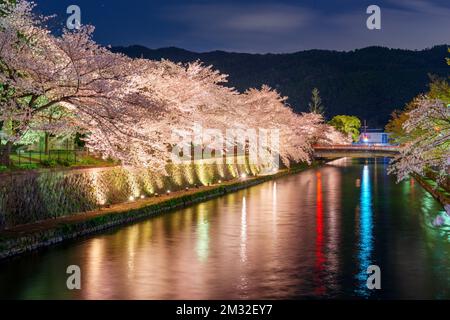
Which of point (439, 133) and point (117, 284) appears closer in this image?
point (117, 284)

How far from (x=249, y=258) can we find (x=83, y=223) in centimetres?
807

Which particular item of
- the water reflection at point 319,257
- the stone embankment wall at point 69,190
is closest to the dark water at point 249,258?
the water reflection at point 319,257

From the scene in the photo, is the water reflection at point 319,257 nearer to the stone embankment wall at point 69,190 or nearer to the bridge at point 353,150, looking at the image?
the stone embankment wall at point 69,190

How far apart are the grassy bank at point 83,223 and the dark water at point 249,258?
591 mm

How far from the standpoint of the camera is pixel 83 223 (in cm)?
2867

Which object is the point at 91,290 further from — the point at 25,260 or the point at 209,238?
the point at 209,238

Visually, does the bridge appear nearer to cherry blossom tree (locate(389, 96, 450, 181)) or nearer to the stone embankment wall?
the stone embankment wall

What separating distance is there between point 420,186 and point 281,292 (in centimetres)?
5009

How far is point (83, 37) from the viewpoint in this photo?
3094 cm

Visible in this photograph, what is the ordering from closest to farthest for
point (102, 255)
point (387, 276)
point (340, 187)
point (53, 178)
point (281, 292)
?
1. point (281, 292)
2. point (387, 276)
3. point (102, 255)
4. point (53, 178)
5. point (340, 187)

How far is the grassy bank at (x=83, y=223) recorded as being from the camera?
2383 centimetres

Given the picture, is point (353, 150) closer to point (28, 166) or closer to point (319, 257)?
point (28, 166)
